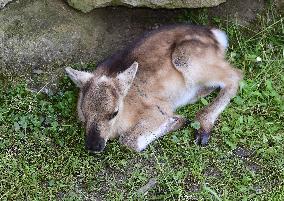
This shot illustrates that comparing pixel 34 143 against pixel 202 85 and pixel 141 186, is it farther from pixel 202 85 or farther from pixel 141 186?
pixel 202 85

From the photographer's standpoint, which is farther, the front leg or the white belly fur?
the white belly fur

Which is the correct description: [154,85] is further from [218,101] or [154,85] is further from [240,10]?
[240,10]

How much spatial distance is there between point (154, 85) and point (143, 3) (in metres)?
0.99

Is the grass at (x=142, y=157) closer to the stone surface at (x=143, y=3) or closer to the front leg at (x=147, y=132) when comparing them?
the front leg at (x=147, y=132)

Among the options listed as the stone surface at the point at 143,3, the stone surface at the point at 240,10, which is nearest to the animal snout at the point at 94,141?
the stone surface at the point at 143,3

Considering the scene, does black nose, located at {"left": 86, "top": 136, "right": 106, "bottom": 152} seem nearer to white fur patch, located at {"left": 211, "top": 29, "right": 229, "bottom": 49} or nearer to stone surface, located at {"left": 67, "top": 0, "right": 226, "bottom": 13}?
stone surface, located at {"left": 67, "top": 0, "right": 226, "bottom": 13}

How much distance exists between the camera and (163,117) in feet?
25.6

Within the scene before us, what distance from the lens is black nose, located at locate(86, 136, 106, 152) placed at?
23.6ft

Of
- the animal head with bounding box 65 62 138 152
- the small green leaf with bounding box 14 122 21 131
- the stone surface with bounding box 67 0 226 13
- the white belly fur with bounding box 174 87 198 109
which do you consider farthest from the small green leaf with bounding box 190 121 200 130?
the small green leaf with bounding box 14 122 21 131

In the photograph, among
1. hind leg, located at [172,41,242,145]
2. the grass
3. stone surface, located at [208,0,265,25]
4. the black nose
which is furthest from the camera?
stone surface, located at [208,0,265,25]

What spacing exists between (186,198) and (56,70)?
2366 millimetres

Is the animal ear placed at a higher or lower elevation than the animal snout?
higher

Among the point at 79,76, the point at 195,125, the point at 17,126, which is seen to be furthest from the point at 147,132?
the point at 17,126

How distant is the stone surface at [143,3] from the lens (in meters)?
8.11
